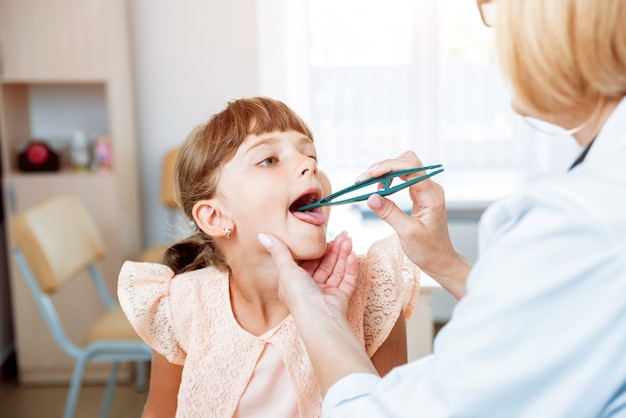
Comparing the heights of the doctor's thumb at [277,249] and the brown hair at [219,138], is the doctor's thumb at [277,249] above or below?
below

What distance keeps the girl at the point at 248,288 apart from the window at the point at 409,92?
222cm

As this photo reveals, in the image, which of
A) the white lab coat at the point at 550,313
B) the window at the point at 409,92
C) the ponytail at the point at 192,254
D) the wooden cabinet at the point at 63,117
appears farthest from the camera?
the window at the point at 409,92

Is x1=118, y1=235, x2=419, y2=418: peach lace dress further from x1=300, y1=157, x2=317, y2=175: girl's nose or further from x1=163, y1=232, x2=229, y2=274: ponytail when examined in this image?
x1=300, y1=157, x2=317, y2=175: girl's nose

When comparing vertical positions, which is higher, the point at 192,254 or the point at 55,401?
the point at 192,254

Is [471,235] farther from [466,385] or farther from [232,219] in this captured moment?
[466,385]

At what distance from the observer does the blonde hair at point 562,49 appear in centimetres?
71

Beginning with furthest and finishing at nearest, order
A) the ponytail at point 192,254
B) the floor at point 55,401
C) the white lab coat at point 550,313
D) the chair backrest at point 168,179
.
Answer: the chair backrest at point 168,179, the floor at point 55,401, the ponytail at point 192,254, the white lab coat at point 550,313

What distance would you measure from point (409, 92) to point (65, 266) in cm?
194

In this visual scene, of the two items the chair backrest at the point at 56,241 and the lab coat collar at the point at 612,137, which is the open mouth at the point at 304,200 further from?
the chair backrest at the point at 56,241

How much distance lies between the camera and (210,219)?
48.1 inches

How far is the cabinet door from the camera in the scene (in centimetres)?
295

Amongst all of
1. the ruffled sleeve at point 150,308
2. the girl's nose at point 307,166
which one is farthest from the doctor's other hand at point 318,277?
the ruffled sleeve at point 150,308

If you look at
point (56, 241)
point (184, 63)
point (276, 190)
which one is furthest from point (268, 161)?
point (184, 63)

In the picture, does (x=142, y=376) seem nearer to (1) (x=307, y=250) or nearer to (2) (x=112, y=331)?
(2) (x=112, y=331)
